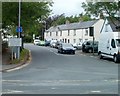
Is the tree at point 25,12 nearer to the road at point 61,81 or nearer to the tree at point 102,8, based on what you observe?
the tree at point 102,8

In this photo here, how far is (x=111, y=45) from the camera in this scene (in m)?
33.6

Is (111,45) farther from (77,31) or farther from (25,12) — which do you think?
(77,31)

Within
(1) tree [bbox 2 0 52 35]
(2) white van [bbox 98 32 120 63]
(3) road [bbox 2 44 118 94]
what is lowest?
(3) road [bbox 2 44 118 94]

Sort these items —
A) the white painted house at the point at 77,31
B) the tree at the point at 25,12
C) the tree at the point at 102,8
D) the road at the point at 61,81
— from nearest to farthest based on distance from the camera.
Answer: the road at the point at 61,81
the tree at the point at 25,12
the tree at the point at 102,8
the white painted house at the point at 77,31

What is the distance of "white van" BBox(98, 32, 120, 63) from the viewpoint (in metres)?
32.2

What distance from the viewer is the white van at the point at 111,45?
3222 cm

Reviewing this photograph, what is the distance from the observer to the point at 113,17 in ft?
136

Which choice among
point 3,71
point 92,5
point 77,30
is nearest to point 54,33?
point 77,30

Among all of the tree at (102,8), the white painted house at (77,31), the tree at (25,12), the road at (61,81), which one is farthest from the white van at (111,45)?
the white painted house at (77,31)

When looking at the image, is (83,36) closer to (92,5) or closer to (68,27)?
(68,27)

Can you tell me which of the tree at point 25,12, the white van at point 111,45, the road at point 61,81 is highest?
the tree at point 25,12

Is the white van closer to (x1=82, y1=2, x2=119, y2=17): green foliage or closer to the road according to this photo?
(x1=82, y1=2, x2=119, y2=17): green foliage

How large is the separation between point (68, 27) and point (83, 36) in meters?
14.6

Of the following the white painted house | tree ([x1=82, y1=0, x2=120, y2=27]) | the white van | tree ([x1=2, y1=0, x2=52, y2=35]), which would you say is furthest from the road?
the white painted house
